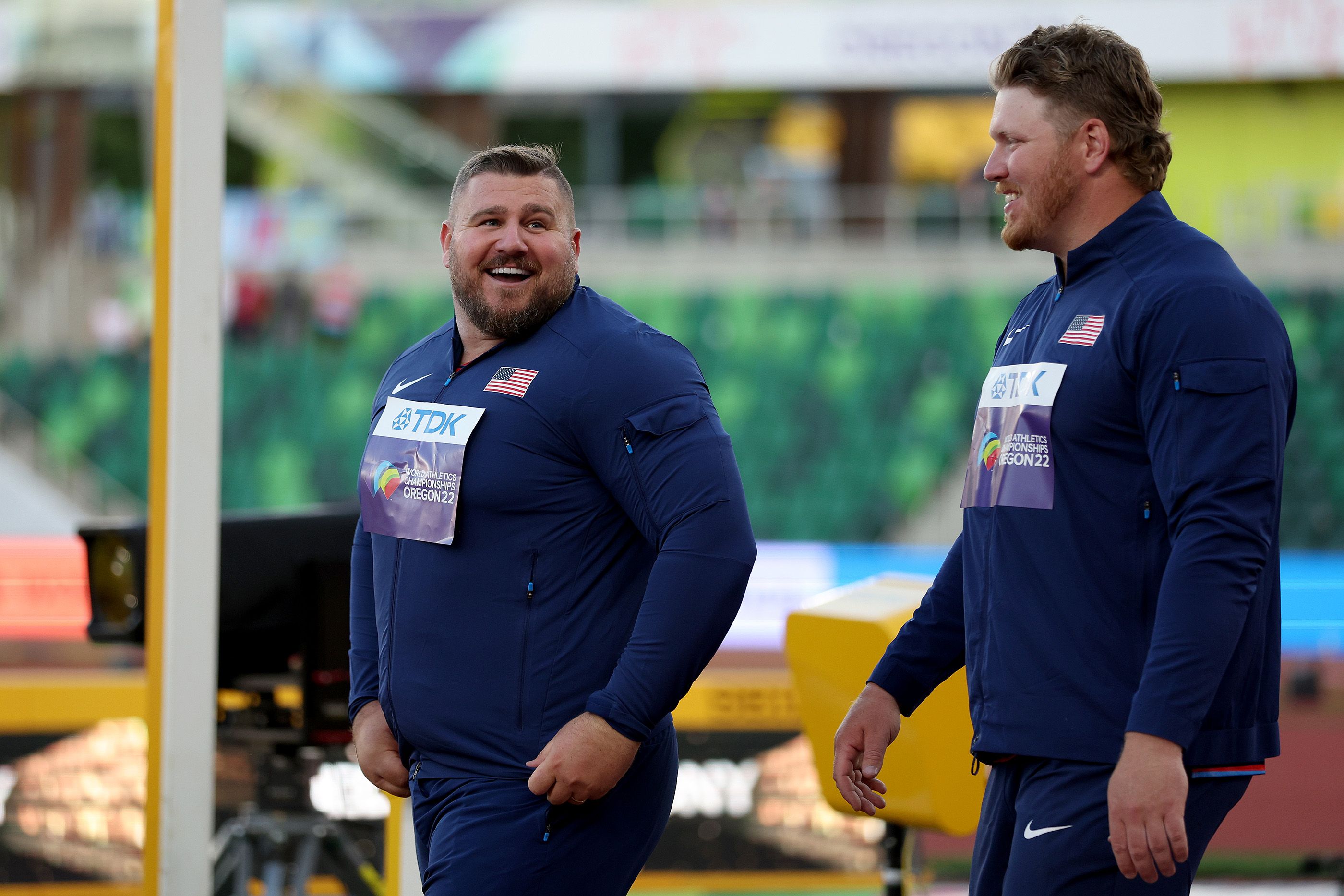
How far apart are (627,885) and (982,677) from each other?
0.63 metres

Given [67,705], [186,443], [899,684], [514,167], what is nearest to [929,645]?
[899,684]

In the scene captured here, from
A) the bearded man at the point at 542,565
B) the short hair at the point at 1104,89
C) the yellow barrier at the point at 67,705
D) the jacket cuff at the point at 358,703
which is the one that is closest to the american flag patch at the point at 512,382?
the bearded man at the point at 542,565

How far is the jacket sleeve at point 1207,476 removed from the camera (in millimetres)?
1492

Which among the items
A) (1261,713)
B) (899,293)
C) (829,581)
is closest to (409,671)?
(1261,713)

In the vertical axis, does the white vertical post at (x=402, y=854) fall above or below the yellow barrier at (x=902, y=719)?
below

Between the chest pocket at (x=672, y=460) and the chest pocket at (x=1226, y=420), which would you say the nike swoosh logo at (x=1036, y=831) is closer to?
the chest pocket at (x=1226, y=420)

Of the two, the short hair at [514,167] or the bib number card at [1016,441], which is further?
the short hair at [514,167]

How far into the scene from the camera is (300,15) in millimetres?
18953

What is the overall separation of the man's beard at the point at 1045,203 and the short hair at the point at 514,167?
66 centimetres

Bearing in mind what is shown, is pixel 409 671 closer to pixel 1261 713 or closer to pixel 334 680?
pixel 1261 713

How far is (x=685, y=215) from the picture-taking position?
684 inches

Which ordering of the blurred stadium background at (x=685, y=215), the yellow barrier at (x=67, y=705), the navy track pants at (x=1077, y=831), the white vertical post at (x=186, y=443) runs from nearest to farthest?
the navy track pants at (x=1077, y=831) → the white vertical post at (x=186, y=443) → the yellow barrier at (x=67, y=705) → the blurred stadium background at (x=685, y=215)

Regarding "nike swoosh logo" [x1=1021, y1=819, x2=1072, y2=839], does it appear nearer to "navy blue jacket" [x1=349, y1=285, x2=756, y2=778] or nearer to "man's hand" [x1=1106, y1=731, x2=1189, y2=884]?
"man's hand" [x1=1106, y1=731, x2=1189, y2=884]

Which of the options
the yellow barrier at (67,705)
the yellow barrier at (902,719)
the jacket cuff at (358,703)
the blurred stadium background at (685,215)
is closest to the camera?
the jacket cuff at (358,703)
